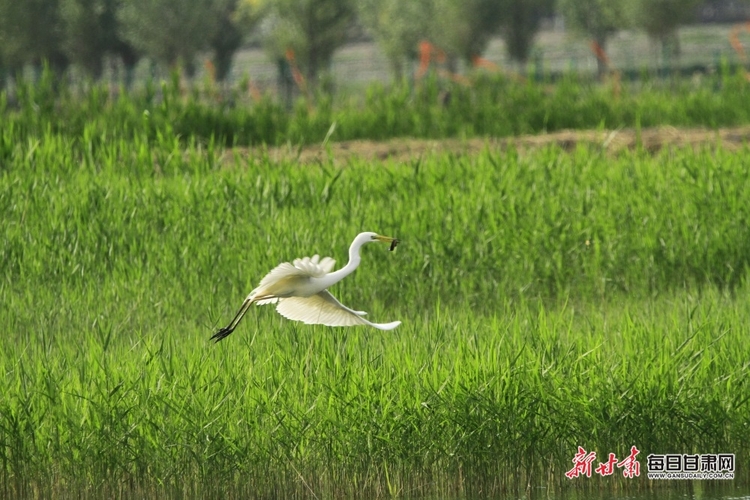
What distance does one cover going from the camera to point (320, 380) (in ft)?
18.5

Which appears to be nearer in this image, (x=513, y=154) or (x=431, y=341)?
(x=431, y=341)

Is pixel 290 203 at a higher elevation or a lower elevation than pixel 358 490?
higher

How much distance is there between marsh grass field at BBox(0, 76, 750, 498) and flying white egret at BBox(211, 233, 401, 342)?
49cm

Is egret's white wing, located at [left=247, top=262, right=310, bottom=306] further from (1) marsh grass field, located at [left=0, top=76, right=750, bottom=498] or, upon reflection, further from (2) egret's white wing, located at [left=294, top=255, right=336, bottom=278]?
(1) marsh grass field, located at [left=0, top=76, right=750, bottom=498]

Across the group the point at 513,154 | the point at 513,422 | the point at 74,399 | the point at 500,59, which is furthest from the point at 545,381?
the point at 500,59

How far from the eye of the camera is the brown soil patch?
37.9 feet

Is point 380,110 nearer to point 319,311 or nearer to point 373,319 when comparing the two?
point 373,319

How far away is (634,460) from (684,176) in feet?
14.6

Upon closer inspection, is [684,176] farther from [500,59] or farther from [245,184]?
A: [500,59]

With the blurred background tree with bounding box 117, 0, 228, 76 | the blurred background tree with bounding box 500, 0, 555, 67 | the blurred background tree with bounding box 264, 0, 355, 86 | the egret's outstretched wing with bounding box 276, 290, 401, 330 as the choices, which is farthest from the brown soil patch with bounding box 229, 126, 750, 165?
the blurred background tree with bounding box 500, 0, 555, 67

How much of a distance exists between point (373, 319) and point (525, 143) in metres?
4.87

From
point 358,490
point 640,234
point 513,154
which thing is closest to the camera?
point 358,490

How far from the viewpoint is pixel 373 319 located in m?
7.56

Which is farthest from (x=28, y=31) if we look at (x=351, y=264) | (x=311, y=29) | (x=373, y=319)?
(x=351, y=264)
